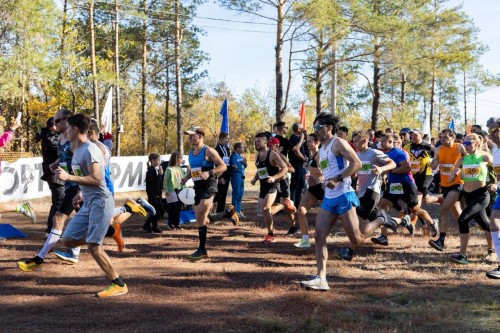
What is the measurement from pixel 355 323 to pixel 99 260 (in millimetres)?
2757

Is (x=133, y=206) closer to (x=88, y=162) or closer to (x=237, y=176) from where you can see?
(x=88, y=162)

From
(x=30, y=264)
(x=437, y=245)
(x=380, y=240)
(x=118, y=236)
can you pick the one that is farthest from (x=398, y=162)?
(x=30, y=264)

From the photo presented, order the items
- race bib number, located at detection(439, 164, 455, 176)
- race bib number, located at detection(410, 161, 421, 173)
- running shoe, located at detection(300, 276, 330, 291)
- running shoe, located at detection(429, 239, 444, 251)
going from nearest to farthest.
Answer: running shoe, located at detection(300, 276, 330, 291)
running shoe, located at detection(429, 239, 444, 251)
race bib number, located at detection(439, 164, 455, 176)
race bib number, located at detection(410, 161, 421, 173)

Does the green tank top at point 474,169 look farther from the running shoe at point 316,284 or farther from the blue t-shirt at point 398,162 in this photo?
the running shoe at point 316,284

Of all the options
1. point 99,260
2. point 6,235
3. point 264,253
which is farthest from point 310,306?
point 6,235

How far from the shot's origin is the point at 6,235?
1052 cm

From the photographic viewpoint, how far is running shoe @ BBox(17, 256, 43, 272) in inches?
297

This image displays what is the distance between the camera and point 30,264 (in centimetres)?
766

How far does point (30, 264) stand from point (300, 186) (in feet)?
24.7

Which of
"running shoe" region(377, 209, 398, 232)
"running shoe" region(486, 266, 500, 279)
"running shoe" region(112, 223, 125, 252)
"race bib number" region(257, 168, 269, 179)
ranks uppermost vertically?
"race bib number" region(257, 168, 269, 179)

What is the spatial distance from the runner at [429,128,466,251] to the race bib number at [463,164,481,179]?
659 millimetres

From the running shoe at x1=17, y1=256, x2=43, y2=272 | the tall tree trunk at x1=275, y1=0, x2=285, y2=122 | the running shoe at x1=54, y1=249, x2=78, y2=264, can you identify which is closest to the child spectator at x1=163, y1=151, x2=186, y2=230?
the running shoe at x1=54, y1=249, x2=78, y2=264

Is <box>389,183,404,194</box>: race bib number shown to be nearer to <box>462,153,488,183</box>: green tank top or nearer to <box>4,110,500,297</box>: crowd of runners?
<box>4,110,500,297</box>: crowd of runners

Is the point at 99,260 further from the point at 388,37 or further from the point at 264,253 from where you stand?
the point at 388,37
